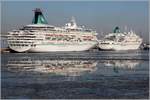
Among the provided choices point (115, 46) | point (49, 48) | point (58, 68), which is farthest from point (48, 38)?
point (58, 68)

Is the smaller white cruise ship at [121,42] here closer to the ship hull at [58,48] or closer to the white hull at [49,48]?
the ship hull at [58,48]

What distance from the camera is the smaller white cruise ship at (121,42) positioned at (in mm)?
100312

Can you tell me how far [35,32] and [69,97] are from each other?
214 feet

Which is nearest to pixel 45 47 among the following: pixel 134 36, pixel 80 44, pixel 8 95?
pixel 80 44

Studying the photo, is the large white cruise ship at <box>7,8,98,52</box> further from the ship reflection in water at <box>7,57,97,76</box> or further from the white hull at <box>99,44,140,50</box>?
the ship reflection in water at <box>7,57,97,76</box>

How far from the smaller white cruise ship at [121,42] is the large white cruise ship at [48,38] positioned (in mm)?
9372

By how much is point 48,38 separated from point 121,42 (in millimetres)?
28589

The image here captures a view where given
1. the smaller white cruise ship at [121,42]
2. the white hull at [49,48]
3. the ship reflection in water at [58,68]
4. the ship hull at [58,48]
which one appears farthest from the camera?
the smaller white cruise ship at [121,42]

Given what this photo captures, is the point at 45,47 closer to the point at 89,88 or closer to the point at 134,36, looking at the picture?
the point at 134,36

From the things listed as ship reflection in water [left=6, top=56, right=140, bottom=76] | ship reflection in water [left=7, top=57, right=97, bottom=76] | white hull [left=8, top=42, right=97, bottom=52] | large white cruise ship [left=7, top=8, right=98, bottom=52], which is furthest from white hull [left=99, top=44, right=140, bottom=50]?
ship reflection in water [left=7, top=57, right=97, bottom=76]

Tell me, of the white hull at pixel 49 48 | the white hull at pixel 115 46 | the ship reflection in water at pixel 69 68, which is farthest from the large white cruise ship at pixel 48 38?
the ship reflection in water at pixel 69 68

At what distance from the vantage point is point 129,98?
1598cm

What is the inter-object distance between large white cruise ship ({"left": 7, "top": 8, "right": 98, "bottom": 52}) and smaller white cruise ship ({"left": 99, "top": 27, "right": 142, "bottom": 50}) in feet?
30.7

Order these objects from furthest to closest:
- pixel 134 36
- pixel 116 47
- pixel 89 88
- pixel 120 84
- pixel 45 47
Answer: pixel 134 36 → pixel 116 47 → pixel 45 47 → pixel 120 84 → pixel 89 88
